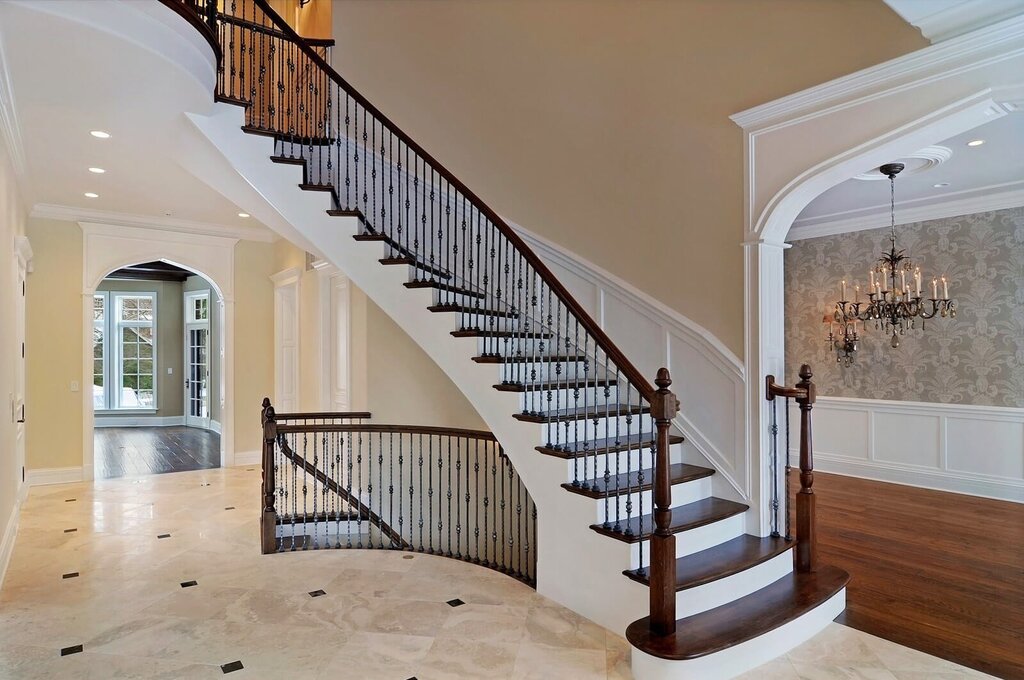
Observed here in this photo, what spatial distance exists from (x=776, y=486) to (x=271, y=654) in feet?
10.4

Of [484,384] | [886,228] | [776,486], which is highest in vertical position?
[886,228]

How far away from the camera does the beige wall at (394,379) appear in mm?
6305

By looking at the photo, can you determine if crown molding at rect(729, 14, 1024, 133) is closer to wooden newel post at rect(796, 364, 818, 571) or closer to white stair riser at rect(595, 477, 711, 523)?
wooden newel post at rect(796, 364, 818, 571)

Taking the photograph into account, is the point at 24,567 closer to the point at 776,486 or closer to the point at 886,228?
the point at 776,486

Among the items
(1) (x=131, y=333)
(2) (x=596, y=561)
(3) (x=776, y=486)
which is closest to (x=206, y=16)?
(2) (x=596, y=561)

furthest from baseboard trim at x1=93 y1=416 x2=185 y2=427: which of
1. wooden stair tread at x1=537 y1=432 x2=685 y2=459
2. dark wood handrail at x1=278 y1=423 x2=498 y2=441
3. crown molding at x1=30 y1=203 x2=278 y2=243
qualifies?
wooden stair tread at x1=537 y1=432 x2=685 y2=459

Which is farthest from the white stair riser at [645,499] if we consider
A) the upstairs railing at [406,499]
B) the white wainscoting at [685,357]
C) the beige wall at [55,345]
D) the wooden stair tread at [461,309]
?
the beige wall at [55,345]

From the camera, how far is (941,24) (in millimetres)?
3080

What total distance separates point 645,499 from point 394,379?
11.9 ft

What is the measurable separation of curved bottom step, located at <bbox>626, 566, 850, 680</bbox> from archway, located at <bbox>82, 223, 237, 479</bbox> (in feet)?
23.1

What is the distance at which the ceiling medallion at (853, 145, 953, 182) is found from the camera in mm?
4742

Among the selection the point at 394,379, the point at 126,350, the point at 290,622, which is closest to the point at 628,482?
the point at 290,622

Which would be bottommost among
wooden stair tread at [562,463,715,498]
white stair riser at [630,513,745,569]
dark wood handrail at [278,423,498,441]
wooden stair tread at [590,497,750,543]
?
white stair riser at [630,513,745,569]

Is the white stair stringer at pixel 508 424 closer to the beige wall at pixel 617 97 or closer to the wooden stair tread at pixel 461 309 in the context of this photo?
the wooden stair tread at pixel 461 309
